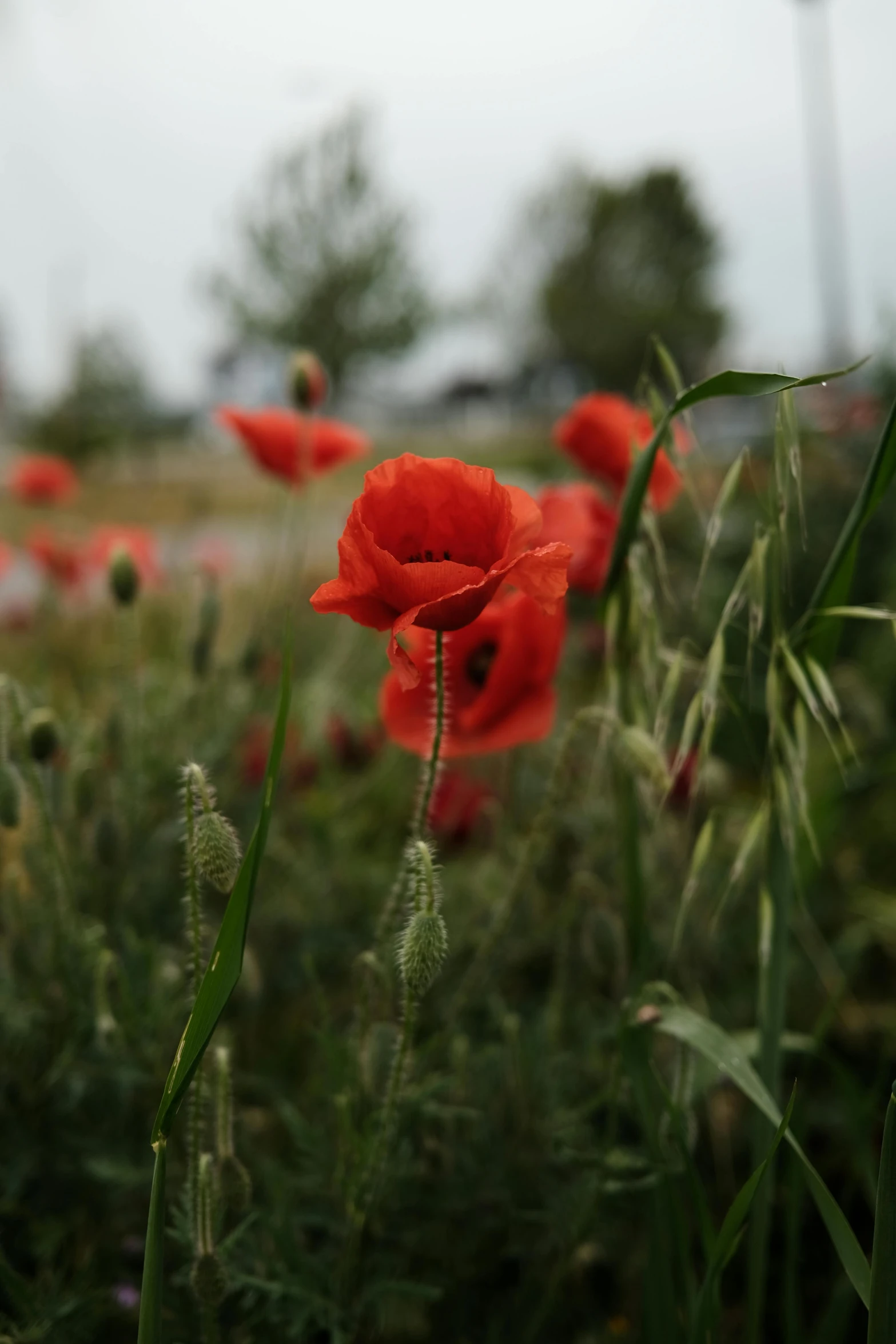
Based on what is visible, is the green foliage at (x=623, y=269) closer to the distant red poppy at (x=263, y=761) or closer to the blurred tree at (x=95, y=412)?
the blurred tree at (x=95, y=412)

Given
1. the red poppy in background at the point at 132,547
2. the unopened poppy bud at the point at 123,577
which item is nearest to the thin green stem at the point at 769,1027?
the unopened poppy bud at the point at 123,577

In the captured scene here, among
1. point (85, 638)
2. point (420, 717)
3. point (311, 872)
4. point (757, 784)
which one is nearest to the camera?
point (420, 717)

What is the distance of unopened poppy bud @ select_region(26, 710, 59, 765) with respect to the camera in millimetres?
1114

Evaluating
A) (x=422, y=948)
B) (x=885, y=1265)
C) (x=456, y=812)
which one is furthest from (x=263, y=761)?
(x=885, y=1265)

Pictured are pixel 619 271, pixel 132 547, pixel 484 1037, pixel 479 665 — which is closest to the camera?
pixel 479 665

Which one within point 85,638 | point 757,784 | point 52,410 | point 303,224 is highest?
point 303,224

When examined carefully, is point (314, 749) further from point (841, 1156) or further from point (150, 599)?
point (150, 599)

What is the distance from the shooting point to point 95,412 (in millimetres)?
11828

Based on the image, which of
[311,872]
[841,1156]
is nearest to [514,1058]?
[311,872]

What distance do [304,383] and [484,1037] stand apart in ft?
3.50

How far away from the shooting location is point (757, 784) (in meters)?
2.87

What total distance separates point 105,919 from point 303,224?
79.1 ft

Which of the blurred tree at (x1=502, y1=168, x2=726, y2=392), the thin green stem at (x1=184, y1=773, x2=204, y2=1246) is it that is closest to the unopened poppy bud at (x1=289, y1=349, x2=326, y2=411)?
the thin green stem at (x1=184, y1=773, x2=204, y2=1246)

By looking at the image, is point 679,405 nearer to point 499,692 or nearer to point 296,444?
point 499,692
